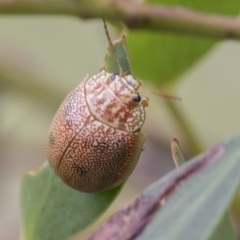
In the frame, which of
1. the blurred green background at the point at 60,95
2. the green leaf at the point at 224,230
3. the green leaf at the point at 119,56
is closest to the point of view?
the green leaf at the point at 224,230

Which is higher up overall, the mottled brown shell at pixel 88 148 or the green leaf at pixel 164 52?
the green leaf at pixel 164 52

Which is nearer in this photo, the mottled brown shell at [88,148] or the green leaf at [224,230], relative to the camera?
the green leaf at [224,230]

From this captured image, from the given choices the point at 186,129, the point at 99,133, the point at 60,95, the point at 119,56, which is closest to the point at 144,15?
the point at 119,56

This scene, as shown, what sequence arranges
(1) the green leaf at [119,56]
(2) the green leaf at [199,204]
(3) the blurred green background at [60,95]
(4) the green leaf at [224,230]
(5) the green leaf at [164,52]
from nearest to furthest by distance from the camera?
(2) the green leaf at [199,204], (4) the green leaf at [224,230], (1) the green leaf at [119,56], (5) the green leaf at [164,52], (3) the blurred green background at [60,95]

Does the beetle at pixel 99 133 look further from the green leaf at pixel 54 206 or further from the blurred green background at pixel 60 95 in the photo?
the blurred green background at pixel 60 95

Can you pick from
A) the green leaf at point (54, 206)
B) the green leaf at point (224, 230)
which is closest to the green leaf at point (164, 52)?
the green leaf at point (54, 206)

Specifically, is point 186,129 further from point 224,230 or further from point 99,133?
point 224,230

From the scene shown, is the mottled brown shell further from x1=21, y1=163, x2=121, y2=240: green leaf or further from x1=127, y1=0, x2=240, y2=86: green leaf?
x1=127, y1=0, x2=240, y2=86: green leaf

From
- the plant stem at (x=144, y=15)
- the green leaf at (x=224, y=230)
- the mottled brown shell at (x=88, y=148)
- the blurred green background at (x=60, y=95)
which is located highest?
the plant stem at (x=144, y=15)
